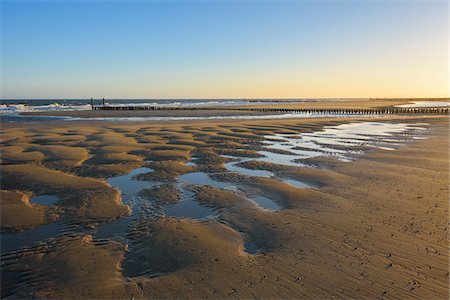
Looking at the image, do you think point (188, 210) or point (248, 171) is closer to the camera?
point (188, 210)

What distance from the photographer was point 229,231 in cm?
773

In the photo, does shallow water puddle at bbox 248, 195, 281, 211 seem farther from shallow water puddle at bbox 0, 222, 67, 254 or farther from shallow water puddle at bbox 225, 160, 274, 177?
shallow water puddle at bbox 0, 222, 67, 254

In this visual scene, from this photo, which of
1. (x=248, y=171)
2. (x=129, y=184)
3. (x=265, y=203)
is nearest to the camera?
(x=265, y=203)

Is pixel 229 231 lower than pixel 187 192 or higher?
lower

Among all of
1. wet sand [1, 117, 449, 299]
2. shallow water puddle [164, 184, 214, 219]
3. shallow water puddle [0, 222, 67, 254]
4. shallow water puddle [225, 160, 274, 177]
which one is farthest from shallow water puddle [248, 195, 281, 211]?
shallow water puddle [0, 222, 67, 254]

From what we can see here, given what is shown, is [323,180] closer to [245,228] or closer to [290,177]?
[290,177]

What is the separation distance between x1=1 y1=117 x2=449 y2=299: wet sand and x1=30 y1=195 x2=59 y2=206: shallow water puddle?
308 millimetres

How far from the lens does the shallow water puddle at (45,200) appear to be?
982 cm

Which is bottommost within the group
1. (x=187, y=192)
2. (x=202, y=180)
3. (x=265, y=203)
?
(x=265, y=203)

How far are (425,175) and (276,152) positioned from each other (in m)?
7.43

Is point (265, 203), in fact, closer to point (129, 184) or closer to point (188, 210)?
point (188, 210)

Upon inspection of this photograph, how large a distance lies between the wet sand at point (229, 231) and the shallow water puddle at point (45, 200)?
31cm

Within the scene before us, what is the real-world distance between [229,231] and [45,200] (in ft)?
19.7

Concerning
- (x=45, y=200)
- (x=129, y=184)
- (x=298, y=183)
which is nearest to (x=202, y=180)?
(x=129, y=184)
